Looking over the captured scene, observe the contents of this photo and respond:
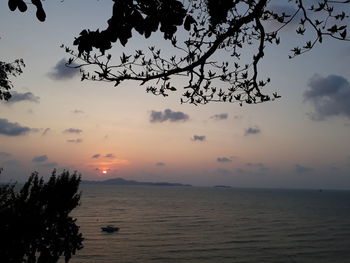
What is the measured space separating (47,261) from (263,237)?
52593 mm

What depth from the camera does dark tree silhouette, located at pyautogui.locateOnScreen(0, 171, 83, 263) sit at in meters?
19.7

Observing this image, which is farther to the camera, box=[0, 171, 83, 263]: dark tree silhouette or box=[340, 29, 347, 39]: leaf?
box=[0, 171, 83, 263]: dark tree silhouette

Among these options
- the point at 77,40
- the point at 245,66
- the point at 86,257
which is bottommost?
the point at 86,257

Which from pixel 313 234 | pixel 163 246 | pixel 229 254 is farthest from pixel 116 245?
pixel 313 234

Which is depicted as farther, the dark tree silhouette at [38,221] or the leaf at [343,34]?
the dark tree silhouette at [38,221]

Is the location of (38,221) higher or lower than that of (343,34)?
lower

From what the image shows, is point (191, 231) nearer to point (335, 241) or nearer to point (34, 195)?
point (335, 241)

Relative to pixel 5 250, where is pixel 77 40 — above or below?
above

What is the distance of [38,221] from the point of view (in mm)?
21391

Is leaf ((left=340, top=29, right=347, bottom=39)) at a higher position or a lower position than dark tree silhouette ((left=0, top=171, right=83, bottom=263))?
higher

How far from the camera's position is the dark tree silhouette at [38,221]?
19672mm

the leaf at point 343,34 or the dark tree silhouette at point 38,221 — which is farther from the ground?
the leaf at point 343,34

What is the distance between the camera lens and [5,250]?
1911 centimetres

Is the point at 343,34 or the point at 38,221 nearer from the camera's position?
the point at 343,34
